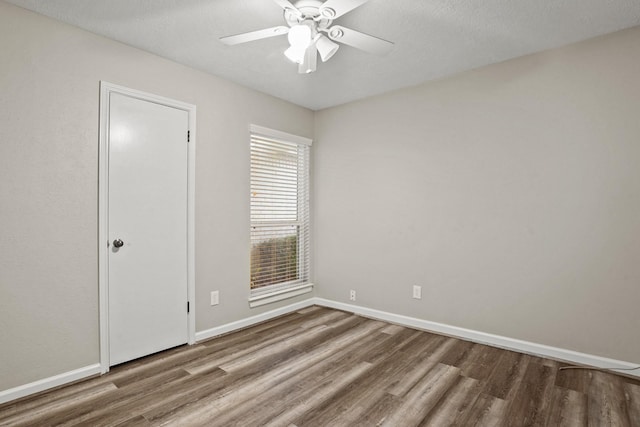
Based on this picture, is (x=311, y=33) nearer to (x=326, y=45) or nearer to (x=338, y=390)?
(x=326, y=45)

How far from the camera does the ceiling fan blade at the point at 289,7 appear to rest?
6.15ft

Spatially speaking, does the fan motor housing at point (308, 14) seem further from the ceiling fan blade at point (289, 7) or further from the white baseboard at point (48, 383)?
the white baseboard at point (48, 383)

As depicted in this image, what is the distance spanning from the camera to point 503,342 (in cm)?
296

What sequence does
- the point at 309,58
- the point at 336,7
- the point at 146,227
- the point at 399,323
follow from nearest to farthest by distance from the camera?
1. the point at 336,7
2. the point at 309,58
3. the point at 146,227
4. the point at 399,323

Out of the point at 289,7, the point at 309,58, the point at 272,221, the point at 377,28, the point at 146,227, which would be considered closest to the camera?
the point at 289,7

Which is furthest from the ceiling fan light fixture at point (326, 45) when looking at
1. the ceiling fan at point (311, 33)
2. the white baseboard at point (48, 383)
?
the white baseboard at point (48, 383)

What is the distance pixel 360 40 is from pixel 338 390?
2.27 meters

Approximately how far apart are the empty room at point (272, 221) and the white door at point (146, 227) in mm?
17

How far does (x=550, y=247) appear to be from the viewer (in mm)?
2746

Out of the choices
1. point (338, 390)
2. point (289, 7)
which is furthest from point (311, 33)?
point (338, 390)

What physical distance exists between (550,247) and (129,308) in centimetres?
340

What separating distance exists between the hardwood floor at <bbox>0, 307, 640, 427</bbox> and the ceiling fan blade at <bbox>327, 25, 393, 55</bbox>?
2230 mm

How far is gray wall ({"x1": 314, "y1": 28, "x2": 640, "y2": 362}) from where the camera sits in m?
2.50

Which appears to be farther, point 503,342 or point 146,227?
point 503,342
